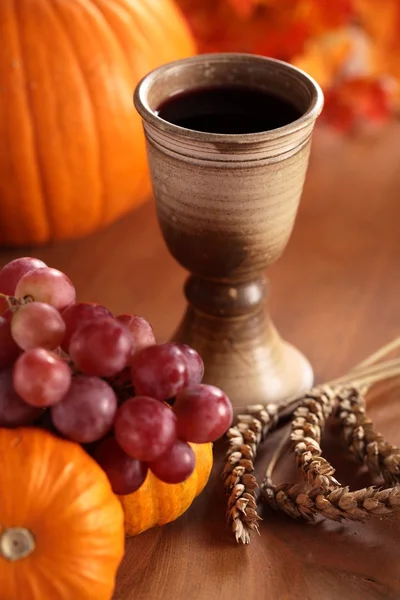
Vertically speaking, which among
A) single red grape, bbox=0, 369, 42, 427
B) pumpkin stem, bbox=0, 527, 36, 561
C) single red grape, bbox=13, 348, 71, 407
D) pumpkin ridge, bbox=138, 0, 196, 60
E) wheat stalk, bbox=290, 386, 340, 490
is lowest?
wheat stalk, bbox=290, 386, 340, 490

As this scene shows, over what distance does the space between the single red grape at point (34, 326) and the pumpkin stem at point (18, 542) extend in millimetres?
115

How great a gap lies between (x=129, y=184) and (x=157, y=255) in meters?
0.09

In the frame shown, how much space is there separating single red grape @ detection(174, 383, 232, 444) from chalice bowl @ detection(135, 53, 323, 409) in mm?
168

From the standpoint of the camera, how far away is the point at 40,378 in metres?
0.51

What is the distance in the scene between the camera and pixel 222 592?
0.59 metres

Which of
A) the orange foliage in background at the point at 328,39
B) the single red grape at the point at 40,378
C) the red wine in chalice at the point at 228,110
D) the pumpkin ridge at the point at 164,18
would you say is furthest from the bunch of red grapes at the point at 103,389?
the orange foliage in background at the point at 328,39

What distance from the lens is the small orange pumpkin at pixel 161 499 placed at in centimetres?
60

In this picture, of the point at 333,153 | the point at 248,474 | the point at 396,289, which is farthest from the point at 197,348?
the point at 333,153

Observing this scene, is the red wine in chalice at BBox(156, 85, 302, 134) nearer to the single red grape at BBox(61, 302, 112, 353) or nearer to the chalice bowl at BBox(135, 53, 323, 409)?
the chalice bowl at BBox(135, 53, 323, 409)

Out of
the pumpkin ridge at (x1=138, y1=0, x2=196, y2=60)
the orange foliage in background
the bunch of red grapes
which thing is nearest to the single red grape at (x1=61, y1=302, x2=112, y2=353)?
the bunch of red grapes

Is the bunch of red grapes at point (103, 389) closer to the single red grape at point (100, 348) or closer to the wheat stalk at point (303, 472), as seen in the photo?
the single red grape at point (100, 348)

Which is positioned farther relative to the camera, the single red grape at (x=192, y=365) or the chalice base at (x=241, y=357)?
the chalice base at (x=241, y=357)

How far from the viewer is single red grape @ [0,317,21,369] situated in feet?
1.82

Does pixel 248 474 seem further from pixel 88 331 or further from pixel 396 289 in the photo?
pixel 396 289
